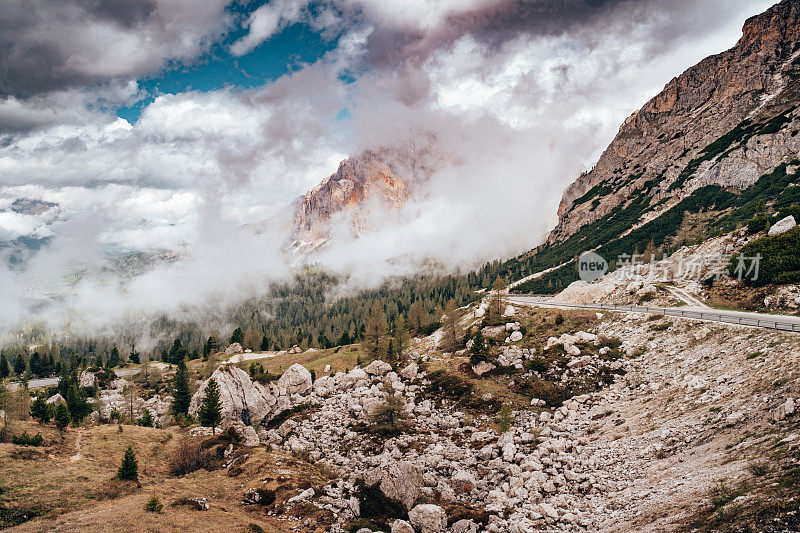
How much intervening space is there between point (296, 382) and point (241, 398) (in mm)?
10471

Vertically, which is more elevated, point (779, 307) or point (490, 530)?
point (779, 307)

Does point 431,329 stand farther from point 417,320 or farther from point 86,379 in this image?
point 86,379

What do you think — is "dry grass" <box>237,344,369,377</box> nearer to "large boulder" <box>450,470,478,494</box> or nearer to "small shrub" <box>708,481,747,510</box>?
"large boulder" <box>450,470,478,494</box>

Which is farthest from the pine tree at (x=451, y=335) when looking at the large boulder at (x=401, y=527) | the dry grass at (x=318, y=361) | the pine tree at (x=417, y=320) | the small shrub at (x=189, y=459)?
the large boulder at (x=401, y=527)

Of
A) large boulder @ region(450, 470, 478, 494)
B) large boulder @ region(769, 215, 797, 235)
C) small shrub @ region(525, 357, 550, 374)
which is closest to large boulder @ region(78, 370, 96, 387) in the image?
large boulder @ region(450, 470, 478, 494)

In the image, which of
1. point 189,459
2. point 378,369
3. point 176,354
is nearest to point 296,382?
point 378,369

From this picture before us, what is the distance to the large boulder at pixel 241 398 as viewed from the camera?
5981 centimetres

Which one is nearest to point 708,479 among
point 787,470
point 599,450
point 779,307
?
point 787,470

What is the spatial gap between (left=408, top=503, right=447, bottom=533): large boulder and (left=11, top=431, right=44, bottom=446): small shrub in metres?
37.8

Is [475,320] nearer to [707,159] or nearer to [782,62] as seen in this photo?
[707,159]

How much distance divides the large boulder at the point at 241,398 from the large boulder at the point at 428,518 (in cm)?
4393

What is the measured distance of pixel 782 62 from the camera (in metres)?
199

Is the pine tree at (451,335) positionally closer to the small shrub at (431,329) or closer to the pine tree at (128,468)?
the small shrub at (431,329)

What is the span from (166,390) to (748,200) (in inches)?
8499
